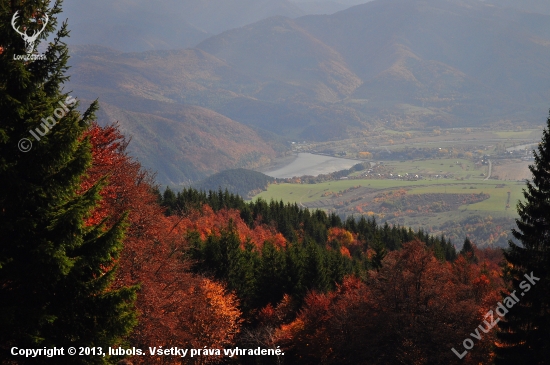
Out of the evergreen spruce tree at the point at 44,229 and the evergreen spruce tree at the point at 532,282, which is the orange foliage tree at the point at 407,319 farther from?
the evergreen spruce tree at the point at 44,229

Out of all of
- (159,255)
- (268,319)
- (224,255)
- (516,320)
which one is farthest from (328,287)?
(516,320)

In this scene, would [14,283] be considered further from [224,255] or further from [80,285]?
[224,255]

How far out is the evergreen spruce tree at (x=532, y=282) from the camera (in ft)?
69.7

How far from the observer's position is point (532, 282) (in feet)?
71.2

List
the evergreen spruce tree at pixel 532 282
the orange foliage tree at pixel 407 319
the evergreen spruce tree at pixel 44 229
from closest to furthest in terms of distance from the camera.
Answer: the evergreen spruce tree at pixel 44 229, the evergreen spruce tree at pixel 532 282, the orange foliage tree at pixel 407 319

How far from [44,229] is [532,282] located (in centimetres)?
2031

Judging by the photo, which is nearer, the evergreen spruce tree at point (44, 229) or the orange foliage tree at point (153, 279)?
the evergreen spruce tree at point (44, 229)

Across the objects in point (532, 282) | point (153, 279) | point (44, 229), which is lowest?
point (153, 279)

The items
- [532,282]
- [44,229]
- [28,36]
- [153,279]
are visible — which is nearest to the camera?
[44,229]

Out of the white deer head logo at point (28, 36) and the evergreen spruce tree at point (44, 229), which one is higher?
the white deer head logo at point (28, 36)

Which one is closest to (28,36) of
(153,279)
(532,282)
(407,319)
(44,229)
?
(44,229)

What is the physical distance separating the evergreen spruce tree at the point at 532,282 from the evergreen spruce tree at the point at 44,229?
17883 millimetres

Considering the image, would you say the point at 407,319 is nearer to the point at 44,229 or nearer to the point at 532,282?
the point at 532,282

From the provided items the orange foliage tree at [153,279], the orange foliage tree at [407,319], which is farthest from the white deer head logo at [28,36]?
the orange foliage tree at [407,319]
